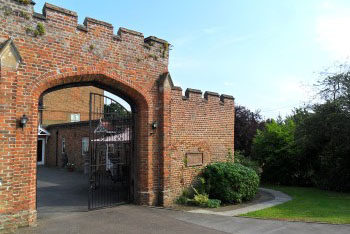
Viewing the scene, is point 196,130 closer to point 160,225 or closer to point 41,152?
point 160,225

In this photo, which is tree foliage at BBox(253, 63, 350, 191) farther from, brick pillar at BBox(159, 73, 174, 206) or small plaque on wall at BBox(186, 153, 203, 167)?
brick pillar at BBox(159, 73, 174, 206)

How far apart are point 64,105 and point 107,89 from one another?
2581 centimetres

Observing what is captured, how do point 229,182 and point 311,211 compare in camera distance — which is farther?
point 229,182

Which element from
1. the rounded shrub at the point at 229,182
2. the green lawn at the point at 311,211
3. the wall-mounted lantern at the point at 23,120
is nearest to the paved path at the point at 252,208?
the green lawn at the point at 311,211

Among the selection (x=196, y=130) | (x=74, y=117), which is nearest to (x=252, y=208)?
(x=196, y=130)

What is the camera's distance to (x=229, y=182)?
10.6 meters

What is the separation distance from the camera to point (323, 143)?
1548 centimetres

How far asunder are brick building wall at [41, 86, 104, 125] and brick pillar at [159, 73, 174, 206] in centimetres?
2455

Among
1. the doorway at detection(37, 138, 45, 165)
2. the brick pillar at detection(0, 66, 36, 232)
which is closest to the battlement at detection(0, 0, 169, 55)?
the brick pillar at detection(0, 66, 36, 232)

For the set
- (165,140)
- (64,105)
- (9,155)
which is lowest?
(9,155)

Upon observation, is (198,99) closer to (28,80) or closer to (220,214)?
(220,214)

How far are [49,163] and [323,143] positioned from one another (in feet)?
76.8

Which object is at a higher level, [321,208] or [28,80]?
[28,80]

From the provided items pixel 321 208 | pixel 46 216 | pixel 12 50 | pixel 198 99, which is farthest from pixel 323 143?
pixel 12 50
